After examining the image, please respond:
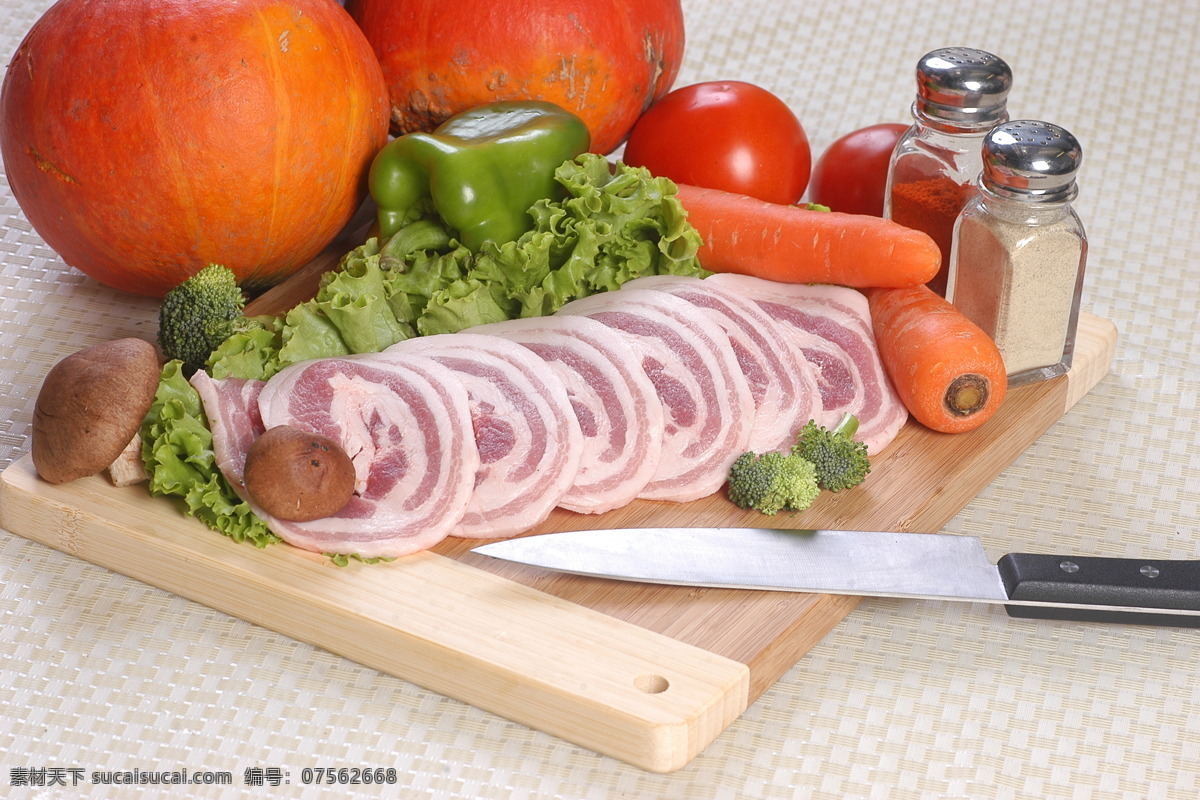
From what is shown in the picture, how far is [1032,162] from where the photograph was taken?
2.48m

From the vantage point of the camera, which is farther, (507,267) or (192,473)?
(507,267)

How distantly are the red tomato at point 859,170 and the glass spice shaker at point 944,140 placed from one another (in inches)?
10.4

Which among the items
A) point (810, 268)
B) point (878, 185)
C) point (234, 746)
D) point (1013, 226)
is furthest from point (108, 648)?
point (878, 185)

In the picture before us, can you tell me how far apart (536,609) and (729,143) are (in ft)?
4.58

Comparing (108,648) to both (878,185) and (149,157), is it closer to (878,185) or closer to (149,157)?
(149,157)

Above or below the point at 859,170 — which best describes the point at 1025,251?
above

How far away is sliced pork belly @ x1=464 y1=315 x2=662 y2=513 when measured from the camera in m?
2.38

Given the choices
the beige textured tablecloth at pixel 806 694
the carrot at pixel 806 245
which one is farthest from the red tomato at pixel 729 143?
the beige textured tablecloth at pixel 806 694

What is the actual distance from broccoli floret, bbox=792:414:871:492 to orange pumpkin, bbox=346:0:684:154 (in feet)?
3.66

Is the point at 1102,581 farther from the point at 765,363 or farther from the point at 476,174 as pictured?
the point at 476,174

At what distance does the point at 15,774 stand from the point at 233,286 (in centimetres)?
99

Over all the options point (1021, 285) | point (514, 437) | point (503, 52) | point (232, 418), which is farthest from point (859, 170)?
point (232, 418)

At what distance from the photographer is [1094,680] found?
2234 millimetres

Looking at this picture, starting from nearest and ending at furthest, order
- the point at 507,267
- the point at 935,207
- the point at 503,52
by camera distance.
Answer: the point at 507,267 < the point at 935,207 < the point at 503,52
